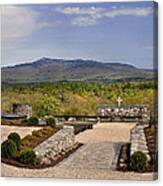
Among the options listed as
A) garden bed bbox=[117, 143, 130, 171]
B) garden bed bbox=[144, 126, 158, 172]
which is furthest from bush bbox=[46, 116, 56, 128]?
garden bed bbox=[144, 126, 158, 172]

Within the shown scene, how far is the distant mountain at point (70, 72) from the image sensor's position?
3133 mm

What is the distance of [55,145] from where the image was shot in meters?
3.20

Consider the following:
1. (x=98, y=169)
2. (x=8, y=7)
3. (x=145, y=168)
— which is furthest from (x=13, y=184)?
(x=8, y=7)

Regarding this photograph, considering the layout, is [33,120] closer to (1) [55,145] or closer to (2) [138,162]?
(1) [55,145]

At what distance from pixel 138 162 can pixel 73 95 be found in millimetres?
472

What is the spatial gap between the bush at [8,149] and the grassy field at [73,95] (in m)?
0.17

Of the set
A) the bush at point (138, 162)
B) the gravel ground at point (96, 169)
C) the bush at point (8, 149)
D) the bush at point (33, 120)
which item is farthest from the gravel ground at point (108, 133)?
the bush at point (8, 149)

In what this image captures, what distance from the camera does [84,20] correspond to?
317cm

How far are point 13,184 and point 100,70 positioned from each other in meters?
0.75

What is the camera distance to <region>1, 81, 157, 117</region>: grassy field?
312cm

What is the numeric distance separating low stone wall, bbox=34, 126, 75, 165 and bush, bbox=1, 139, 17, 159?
11 centimetres

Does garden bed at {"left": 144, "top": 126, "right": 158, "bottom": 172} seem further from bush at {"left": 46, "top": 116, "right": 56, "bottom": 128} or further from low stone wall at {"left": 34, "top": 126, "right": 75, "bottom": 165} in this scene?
bush at {"left": 46, "top": 116, "right": 56, "bottom": 128}

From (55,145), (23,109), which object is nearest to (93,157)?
(55,145)

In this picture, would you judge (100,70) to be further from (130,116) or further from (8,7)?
(8,7)
